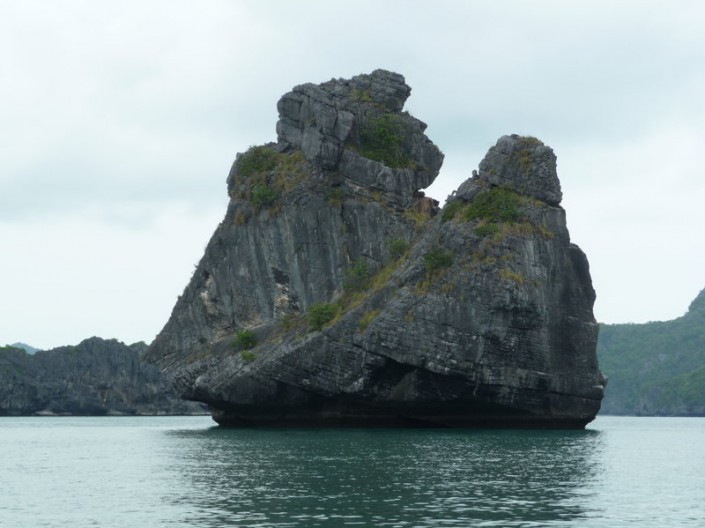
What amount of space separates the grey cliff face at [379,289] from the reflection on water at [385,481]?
11554 mm

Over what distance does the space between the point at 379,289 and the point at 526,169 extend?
56.0 feet

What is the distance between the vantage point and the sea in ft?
111

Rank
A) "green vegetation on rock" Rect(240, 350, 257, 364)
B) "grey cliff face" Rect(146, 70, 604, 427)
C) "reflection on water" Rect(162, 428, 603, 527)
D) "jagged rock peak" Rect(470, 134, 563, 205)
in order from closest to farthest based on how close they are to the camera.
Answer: "reflection on water" Rect(162, 428, 603, 527) → "grey cliff face" Rect(146, 70, 604, 427) → "jagged rock peak" Rect(470, 134, 563, 205) → "green vegetation on rock" Rect(240, 350, 257, 364)

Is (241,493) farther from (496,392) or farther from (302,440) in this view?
(496,392)

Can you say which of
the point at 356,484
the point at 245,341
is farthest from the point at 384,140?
the point at 356,484

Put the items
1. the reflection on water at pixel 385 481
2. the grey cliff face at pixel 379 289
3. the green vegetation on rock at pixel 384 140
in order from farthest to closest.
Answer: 1. the green vegetation on rock at pixel 384 140
2. the grey cliff face at pixel 379 289
3. the reflection on water at pixel 385 481

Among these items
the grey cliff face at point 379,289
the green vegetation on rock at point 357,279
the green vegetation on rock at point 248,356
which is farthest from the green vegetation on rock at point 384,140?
the green vegetation on rock at point 248,356

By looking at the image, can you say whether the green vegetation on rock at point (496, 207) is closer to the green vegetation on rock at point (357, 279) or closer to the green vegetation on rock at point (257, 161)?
the green vegetation on rock at point (357, 279)

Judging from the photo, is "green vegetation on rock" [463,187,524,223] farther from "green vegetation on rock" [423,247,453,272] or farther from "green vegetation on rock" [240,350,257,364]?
"green vegetation on rock" [240,350,257,364]

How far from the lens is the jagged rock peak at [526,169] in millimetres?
88375

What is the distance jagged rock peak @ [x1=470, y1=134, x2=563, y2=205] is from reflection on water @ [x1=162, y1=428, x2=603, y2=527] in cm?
2495

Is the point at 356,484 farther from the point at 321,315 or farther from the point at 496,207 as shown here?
the point at 496,207

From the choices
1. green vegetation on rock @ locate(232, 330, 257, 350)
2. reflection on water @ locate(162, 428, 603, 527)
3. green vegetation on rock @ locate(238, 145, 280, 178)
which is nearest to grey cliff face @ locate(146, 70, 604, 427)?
green vegetation on rock @ locate(232, 330, 257, 350)

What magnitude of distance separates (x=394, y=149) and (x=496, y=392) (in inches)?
1189
